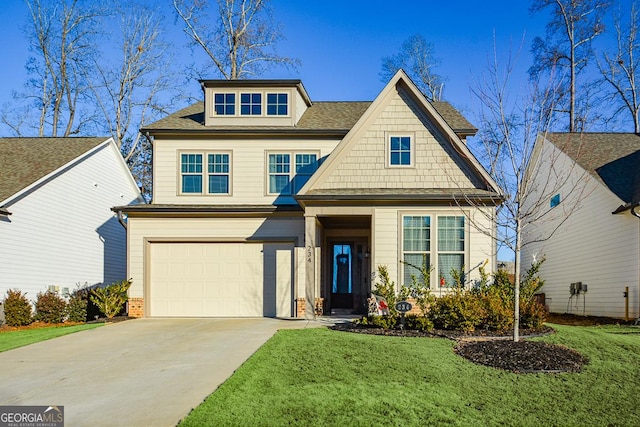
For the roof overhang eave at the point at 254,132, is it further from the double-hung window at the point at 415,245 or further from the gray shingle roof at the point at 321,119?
the double-hung window at the point at 415,245

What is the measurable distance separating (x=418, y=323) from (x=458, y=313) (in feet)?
2.75

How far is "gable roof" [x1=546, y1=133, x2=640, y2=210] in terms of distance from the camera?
17.5 metres

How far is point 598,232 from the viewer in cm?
1867

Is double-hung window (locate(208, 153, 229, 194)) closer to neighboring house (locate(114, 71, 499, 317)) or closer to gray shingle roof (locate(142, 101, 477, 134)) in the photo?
neighboring house (locate(114, 71, 499, 317))

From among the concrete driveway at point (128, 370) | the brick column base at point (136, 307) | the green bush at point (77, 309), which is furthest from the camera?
the green bush at point (77, 309)

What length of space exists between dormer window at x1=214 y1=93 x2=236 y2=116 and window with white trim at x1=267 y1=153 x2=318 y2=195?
203 centimetres

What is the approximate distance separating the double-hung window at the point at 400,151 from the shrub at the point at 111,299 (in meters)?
8.27

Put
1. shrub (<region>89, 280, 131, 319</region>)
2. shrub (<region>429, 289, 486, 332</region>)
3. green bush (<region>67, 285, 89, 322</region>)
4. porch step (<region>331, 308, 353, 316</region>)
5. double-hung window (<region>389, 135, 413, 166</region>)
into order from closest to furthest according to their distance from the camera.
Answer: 1. shrub (<region>429, 289, 486, 332</region>)
2. double-hung window (<region>389, 135, 413, 166</region>)
3. shrub (<region>89, 280, 131, 319</region>)
4. green bush (<region>67, 285, 89, 322</region>)
5. porch step (<region>331, 308, 353, 316</region>)

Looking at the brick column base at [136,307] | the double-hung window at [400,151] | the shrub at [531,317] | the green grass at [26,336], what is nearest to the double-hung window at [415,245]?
the double-hung window at [400,151]

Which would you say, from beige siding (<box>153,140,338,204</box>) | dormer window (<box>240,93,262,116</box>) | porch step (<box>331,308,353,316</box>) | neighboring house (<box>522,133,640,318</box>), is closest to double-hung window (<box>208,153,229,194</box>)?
beige siding (<box>153,140,338,204</box>)

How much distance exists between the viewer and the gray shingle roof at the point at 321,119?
18.9 meters

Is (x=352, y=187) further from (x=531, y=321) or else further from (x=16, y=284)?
(x=16, y=284)

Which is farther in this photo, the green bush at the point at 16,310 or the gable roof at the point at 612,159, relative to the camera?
the gable roof at the point at 612,159

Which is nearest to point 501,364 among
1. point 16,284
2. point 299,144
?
point 299,144
